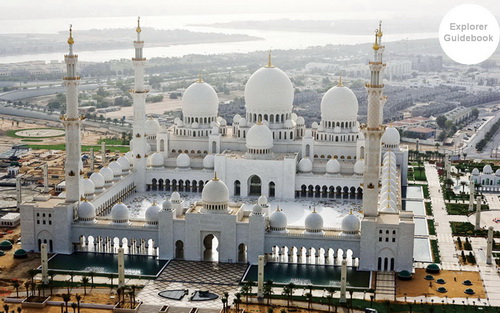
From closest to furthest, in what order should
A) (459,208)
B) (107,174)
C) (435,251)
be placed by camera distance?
(435,251) < (107,174) < (459,208)

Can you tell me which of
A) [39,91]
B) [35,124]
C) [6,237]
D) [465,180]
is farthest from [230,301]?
[39,91]

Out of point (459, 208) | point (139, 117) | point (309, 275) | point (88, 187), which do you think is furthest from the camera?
point (139, 117)

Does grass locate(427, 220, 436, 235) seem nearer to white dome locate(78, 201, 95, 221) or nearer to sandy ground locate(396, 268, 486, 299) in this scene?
sandy ground locate(396, 268, 486, 299)

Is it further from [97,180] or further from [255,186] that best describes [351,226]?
[97,180]

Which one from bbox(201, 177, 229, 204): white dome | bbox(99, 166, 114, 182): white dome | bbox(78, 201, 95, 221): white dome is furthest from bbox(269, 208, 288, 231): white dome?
bbox(99, 166, 114, 182): white dome

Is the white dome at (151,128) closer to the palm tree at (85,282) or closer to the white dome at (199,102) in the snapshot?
the white dome at (199,102)

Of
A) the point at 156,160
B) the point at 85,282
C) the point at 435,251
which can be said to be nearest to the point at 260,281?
the point at 85,282

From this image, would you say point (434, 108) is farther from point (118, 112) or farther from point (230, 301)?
point (230, 301)
